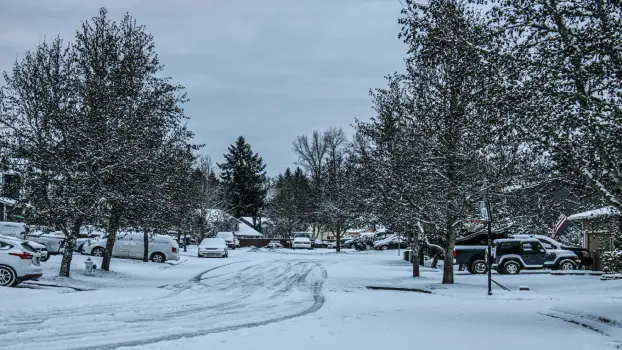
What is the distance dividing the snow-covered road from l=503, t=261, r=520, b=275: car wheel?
36.2 feet

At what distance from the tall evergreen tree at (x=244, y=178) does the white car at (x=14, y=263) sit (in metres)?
71.3

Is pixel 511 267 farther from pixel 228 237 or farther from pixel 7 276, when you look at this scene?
pixel 228 237

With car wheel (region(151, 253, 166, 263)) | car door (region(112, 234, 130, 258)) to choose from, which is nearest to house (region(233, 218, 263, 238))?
car wheel (region(151, 253, 166, 263))

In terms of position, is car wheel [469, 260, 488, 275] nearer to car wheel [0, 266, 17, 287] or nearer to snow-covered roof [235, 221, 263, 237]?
car wheel [0, 266, 17, 287]

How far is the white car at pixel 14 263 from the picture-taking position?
16.1 metres

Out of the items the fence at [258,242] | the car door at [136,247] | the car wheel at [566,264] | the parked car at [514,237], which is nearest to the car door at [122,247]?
the car door at [136,247]

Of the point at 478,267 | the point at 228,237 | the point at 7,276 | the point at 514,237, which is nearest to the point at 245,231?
the point at 228,237

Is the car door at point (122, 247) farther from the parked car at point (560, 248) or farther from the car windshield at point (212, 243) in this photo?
the parked car at point (560, 248)

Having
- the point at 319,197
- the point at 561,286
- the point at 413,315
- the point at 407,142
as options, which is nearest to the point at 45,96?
the point at 407,142

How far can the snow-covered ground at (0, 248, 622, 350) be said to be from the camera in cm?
859

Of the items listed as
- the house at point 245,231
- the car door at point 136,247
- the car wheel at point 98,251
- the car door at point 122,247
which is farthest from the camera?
the house at point 245,231

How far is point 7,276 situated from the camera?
53.1 ft

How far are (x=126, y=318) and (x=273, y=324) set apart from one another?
2826mm

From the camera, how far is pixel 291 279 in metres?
22.4
